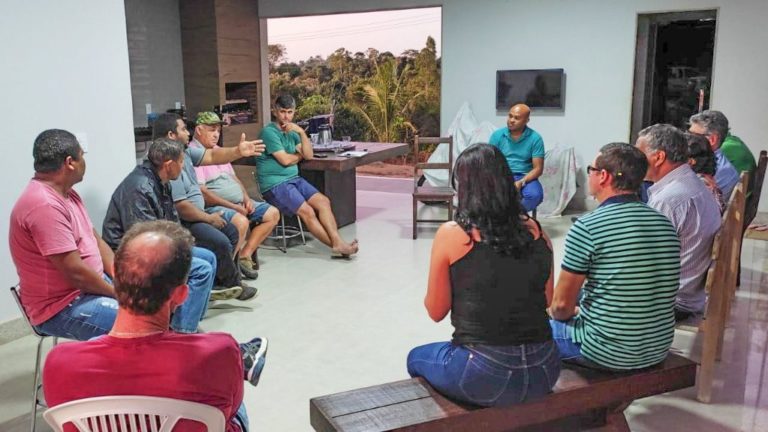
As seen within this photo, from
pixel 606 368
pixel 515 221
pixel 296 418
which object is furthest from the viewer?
pixel 296 418

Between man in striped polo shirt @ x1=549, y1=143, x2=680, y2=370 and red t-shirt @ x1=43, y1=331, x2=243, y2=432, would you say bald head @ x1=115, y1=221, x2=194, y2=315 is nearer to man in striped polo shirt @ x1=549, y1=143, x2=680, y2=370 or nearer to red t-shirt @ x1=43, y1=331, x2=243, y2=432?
red t-shirt @ x1=43, y1=331, x2=243, y2=432

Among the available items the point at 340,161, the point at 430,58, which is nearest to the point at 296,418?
the point at 340,161

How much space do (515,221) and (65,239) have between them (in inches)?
63.0

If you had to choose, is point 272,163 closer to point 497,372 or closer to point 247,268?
point 247,268

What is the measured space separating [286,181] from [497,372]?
337 centimetres

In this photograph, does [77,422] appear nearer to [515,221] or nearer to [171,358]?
[171,358]

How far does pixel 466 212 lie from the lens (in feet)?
6.51

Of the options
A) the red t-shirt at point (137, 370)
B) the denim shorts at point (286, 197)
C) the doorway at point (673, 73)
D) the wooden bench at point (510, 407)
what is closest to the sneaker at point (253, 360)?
the wooden bench at point (510, 407)

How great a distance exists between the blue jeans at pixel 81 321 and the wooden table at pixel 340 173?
9.31 feet

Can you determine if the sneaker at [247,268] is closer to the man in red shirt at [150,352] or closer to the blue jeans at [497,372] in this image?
the blue jeans at [497,372]

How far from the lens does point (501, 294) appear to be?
1.92 meters

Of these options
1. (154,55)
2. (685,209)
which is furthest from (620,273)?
(154,55)

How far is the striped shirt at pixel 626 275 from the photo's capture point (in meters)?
2.11

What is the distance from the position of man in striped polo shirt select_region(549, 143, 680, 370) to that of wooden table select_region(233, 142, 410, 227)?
10.4ft
